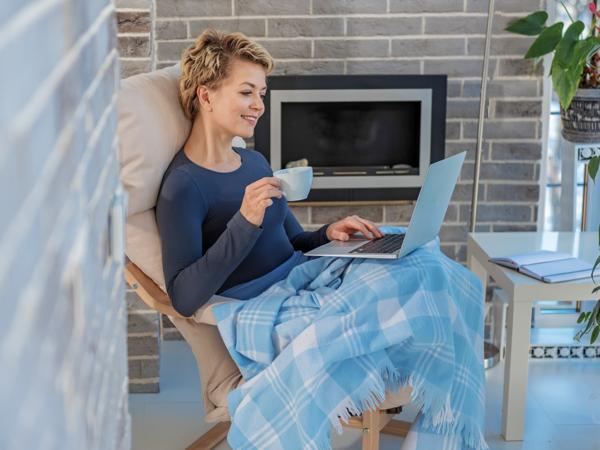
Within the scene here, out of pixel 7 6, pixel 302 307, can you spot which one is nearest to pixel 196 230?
pixel 302 307

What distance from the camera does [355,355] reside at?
2.34 m

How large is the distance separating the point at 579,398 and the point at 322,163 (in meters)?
1.41

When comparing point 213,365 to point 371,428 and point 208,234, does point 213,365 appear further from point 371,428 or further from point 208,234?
point 371,428

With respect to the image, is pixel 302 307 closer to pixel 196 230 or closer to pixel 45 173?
pixel 196 230

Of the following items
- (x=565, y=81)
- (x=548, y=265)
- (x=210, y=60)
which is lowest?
(x=548, y=265)

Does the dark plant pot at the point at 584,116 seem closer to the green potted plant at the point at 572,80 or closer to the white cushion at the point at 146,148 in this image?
the green potted plant at the point at 572,80

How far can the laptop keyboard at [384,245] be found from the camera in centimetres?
260

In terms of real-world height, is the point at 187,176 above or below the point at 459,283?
above

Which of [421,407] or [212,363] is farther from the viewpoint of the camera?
[212,363]

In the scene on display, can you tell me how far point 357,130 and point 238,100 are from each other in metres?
1.46

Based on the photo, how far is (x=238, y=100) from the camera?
267cm

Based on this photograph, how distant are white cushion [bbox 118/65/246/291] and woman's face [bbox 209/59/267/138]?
110 mm

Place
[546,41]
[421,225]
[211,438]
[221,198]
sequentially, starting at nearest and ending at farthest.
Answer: [421,225] < [221,198] < [211,438] < [546,41]

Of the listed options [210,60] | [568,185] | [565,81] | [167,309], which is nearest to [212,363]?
[167,309]
